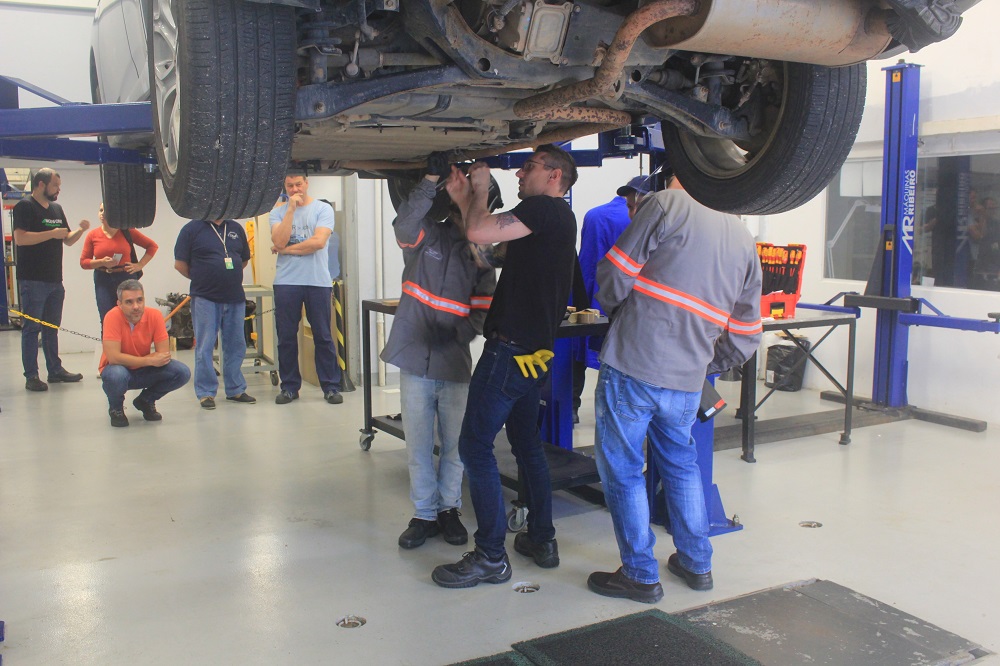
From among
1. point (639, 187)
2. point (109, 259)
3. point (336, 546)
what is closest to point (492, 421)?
point (336, 546)

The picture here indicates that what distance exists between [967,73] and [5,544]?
631 cm

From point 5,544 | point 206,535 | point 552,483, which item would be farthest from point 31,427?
point 552,483

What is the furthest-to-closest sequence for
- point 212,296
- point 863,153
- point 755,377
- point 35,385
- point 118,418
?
point 35,385
point 863,153
point 212,296
point 118,418
point 755,377

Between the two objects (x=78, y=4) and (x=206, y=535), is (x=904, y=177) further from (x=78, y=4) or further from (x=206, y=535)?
(x=78, y=4)

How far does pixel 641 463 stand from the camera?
292 centimetres

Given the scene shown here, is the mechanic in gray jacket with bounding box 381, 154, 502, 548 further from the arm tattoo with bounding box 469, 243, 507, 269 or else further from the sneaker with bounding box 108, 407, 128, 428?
the sneaker with bounding box 108, 407, 128, 428

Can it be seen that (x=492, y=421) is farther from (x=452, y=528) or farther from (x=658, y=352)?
(x=452, y=528)

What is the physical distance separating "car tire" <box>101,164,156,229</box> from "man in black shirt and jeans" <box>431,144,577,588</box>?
2.19 metres

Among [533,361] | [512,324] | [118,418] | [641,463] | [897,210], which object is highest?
[897,210]

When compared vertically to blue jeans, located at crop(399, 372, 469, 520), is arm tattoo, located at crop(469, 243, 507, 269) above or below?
above

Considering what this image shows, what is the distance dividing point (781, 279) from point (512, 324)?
290 centimetres

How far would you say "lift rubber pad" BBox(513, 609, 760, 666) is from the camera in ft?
8.17

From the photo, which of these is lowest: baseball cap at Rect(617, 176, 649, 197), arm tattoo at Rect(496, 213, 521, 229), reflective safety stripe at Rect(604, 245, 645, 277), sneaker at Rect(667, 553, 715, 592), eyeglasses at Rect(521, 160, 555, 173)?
sneaker at Rect(667, 553, 715, 592)

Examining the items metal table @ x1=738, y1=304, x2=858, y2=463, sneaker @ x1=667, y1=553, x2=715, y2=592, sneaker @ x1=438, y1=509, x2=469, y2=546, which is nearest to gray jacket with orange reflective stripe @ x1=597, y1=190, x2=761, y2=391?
sneaker @ x1=667, y1=553, x2=715, y2=592
